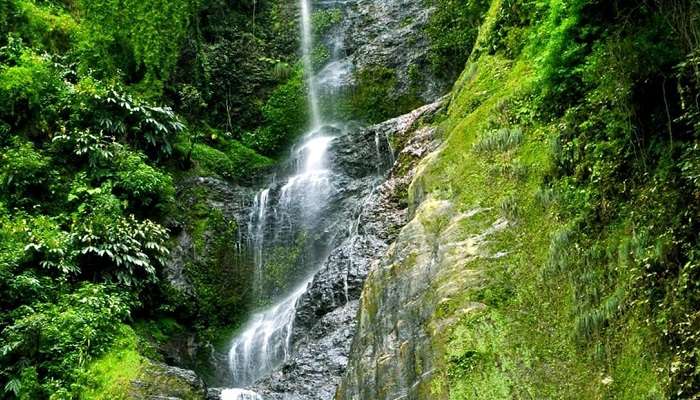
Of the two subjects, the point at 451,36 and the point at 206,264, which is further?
the point at 451,36

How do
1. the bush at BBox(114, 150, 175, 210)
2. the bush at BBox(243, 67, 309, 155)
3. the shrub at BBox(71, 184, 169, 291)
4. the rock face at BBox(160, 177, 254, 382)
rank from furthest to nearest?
the bush at BBox(243, 67, 309, 155) < the bush at BBox(114, 150, 175, 210) < the rock face at BBox(160, 177, 254, 382) < the shrub at BBox(71, 184, 169, 291)

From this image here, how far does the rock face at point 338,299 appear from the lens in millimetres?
9336

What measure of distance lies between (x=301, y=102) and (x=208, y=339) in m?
8.39

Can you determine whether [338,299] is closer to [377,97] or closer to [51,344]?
[51,344]

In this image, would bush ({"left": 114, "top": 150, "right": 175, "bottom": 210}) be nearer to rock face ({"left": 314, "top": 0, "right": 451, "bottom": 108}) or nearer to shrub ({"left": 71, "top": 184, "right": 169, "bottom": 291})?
shrub ({"left": 71, "top": 184, "right": 169, "bottom": 291})

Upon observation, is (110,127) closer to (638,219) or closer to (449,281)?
(449,281)

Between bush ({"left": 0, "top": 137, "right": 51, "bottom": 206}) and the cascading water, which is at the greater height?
bush ({"left": 0, "top": 137, "right": 51, "bottom": 206})

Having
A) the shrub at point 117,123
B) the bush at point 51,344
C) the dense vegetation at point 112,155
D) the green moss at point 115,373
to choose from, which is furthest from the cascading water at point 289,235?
the bush at point 51,344

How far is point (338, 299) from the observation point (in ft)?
33.9

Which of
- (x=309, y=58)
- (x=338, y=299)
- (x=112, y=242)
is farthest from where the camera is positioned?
(x=309, y=58)

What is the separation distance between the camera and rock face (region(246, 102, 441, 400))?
9.34 metres

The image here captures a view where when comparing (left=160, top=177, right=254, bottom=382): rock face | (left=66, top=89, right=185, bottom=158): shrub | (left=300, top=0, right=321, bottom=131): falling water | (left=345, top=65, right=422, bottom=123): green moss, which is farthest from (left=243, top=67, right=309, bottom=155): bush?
(left=66, top=89, right=185, bottom=158): shrub

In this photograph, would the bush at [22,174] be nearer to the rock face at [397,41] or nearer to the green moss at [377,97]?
the green moss at [377,97]

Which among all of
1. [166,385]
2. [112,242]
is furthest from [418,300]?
[112,242]
